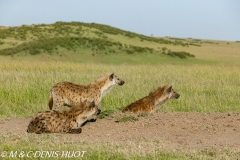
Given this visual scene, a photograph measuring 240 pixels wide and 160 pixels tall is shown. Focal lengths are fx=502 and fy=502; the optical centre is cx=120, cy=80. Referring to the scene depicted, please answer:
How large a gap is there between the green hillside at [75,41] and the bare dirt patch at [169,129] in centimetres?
2108

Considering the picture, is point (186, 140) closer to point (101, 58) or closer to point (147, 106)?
point (147, 106)

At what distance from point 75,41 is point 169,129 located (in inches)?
940

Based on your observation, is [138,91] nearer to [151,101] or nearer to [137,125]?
[151,101]

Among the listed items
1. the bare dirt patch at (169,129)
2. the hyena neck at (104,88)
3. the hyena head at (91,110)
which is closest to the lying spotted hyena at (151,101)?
the bare dirt patch at (169,129)

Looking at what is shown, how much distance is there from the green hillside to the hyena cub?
70.5ft

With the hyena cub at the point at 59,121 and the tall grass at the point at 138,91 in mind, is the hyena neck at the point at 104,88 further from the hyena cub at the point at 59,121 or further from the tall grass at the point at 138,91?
the hyena cub at the point at 59,121

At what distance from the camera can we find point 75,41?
31562 mm

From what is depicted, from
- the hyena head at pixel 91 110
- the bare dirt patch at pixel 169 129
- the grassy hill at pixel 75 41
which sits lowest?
the grassy hill at pixel 75 41

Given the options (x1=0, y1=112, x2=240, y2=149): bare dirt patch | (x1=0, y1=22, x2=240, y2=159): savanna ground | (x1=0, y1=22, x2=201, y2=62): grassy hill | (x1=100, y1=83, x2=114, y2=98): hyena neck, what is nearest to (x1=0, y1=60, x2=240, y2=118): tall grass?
(x1=0, y1=22, x2=240, y2=159): savanna ground

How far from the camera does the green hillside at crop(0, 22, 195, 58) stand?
1207 inches

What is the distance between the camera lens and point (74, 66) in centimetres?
2072

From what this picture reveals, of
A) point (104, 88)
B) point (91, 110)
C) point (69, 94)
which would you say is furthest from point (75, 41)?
point (91, 110)

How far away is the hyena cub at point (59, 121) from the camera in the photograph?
313 inches

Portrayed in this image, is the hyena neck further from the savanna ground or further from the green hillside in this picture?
the green hillside
